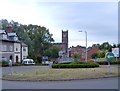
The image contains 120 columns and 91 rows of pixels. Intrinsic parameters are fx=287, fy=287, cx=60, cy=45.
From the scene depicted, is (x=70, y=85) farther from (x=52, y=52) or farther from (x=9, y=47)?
(x=52, y=52)

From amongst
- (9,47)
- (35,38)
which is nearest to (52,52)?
(35,38)

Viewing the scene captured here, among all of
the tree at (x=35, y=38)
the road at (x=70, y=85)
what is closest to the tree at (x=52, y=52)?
the tree at (x=35, y=38)

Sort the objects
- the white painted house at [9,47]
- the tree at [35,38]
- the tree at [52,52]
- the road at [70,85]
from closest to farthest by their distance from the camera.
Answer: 1. the road at [70,85]
2. the white painted house at [9,47]
3. the tree at [35,38]
4. the tree at [52,52]

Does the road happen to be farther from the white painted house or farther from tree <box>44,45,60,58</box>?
tree <box>44,45,60,58</box>

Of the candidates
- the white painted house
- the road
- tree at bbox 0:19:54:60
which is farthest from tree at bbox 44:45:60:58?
the road

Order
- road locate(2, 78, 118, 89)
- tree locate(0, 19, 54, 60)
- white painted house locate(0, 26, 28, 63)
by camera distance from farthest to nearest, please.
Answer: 1. tree locate(0, 19, 54, 60)
2. white painted house locate(0, 26, 28, 63)
3. road locate(2, 78, 118, 89)

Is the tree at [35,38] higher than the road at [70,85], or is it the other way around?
the tree at [35,38]

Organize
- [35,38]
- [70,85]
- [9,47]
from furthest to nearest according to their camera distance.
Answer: [35,38]
[9,47]
[70,85]

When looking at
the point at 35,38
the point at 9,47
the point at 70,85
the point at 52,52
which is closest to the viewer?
the point at 70,85

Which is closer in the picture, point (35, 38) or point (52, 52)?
point (35, 38)

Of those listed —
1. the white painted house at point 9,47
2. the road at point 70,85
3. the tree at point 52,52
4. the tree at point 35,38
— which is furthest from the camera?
the tree at point 52,52

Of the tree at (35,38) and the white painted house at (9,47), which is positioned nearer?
the white painted house at (9,47)

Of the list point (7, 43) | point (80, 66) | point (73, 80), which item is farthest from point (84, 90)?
point (7, 43)

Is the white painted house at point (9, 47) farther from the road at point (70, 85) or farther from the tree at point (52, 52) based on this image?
the road at point (70, 85)
